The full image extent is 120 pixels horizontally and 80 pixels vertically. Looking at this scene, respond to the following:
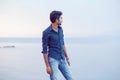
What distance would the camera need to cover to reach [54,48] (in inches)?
174

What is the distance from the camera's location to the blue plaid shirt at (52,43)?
4371mm

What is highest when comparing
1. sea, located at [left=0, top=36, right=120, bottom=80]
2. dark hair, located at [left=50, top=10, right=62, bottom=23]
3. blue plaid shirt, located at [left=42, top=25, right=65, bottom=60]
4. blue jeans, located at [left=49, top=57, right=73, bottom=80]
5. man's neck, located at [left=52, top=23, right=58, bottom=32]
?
dark hair, located at [left=50, top=10, right=62, bottom=23]

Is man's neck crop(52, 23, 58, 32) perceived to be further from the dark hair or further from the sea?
the sea

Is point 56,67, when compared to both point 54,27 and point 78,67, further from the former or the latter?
point 78,67

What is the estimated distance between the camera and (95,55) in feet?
30.4

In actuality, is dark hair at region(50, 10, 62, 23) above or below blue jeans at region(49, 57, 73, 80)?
above

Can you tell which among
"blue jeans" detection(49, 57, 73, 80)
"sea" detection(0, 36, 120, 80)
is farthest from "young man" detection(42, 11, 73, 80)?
"sea" detection(0, 36, 120, 80)

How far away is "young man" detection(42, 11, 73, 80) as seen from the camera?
4.36 meters

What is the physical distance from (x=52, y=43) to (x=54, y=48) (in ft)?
0.20

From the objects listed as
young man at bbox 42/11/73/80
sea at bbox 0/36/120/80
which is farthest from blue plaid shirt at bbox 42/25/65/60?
sea at bbox 0/36/120/80

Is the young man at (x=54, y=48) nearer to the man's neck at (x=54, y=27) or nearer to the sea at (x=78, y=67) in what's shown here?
→ the man's neck at (x=54, y=27)

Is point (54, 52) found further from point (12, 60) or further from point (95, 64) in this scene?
point (12, 60)

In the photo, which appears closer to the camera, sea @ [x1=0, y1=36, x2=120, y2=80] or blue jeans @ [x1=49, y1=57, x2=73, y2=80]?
blue jeans @ [x1=49, y1=57, x2=73, y2=80]

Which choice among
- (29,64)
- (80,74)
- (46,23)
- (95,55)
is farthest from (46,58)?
(46,23)
